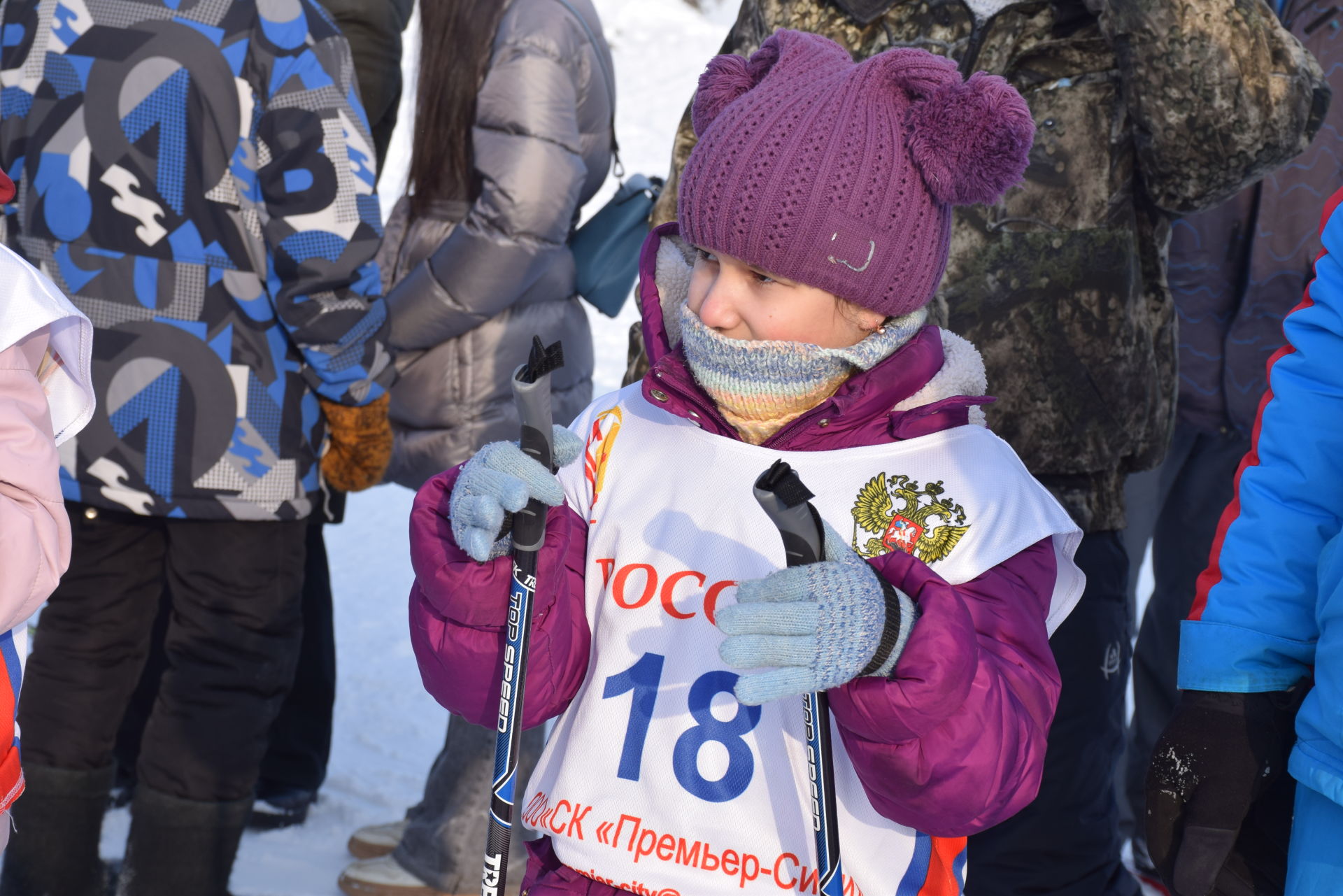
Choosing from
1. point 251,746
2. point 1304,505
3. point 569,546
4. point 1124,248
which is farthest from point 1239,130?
point 251,746

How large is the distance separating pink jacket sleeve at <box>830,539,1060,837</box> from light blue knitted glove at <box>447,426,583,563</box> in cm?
42

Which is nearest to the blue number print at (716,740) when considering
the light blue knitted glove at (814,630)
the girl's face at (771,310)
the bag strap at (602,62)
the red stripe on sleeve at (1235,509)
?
the light blue knitted glove at (814,630)

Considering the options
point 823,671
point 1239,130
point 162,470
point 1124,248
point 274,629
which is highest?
point 1239,130

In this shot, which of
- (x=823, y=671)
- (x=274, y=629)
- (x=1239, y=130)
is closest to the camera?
(x=823, y=671)

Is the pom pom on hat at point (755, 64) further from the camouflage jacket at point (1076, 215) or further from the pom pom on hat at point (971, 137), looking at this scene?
the camouflage jacket at point (1076, 215)

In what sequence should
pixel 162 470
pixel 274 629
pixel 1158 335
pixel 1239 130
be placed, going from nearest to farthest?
pixel 1239 130 → pixel 1158 335 → pixel 162 470 → pixel 274 629

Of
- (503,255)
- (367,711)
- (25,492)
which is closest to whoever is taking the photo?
(25,492)

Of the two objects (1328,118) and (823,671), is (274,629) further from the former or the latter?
(1328,118)

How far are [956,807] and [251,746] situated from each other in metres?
2.09

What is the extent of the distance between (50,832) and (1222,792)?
8.26 feet

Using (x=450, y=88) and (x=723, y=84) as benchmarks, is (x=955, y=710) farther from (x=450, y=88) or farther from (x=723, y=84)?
(x=450, y=88)

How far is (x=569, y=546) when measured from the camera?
1880mm

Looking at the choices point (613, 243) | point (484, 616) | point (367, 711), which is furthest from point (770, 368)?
point (367, 711)

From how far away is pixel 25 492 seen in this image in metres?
1.89
